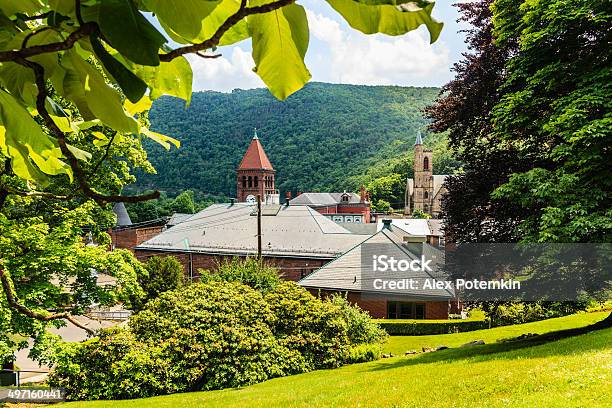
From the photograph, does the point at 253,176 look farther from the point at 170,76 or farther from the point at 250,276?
the point at 170,76

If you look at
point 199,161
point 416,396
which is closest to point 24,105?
point 416,396

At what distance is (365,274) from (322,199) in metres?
51.4

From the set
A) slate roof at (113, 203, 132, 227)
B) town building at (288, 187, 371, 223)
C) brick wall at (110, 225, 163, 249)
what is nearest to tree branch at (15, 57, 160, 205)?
brick wall at (110, 225, 163, 249)

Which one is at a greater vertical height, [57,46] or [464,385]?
[57,46]

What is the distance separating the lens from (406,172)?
8694 cm

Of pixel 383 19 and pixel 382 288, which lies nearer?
pixel 383 19

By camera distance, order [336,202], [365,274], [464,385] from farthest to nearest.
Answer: [336,202] → [365,274] → [464,385]

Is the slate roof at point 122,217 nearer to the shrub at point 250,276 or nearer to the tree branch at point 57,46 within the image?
the shrub at point 250,276

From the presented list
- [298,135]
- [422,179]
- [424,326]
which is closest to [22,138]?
[424,326]

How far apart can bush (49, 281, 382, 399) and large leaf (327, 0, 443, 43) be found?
10736 millimetres

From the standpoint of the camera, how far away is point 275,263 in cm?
2923

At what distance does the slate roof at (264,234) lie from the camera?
2906 cm

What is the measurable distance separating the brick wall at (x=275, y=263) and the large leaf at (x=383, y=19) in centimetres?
2599

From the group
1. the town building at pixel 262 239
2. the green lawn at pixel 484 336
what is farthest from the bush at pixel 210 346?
the town building at pixel 262 239
